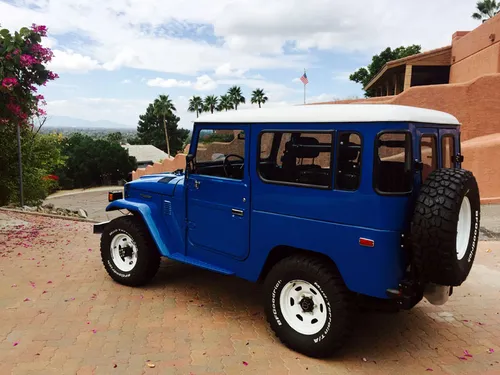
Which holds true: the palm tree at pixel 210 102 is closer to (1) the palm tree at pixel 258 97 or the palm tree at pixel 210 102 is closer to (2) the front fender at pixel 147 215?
(1) the palm tree at pixel 258 97

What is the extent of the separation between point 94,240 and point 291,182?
5.55 m

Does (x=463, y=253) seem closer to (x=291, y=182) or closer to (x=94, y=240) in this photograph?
(x=291, y=182)

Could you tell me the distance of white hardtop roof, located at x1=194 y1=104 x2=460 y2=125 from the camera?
128 inches

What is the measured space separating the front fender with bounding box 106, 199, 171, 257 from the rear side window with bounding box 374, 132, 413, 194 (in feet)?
8.71

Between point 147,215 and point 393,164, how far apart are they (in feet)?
9.68

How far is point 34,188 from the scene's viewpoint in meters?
20.8

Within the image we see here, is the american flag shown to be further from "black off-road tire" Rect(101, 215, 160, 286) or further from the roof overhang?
"black off-road tire" Rect(101, 215, 160, 286)

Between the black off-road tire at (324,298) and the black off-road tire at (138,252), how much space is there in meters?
1.84

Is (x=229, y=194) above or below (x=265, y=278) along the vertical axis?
above

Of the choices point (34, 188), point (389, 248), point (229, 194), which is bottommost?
point (34, 188)

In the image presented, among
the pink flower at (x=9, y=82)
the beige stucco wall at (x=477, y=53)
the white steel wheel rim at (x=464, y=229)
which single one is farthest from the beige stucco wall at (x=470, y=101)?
the pink flower at (x=9, y=82)

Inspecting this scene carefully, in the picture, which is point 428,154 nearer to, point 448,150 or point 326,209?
point 448,150

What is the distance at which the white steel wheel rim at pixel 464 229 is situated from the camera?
3559 millimetres

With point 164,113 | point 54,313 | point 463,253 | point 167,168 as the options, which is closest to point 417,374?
point 463,253
